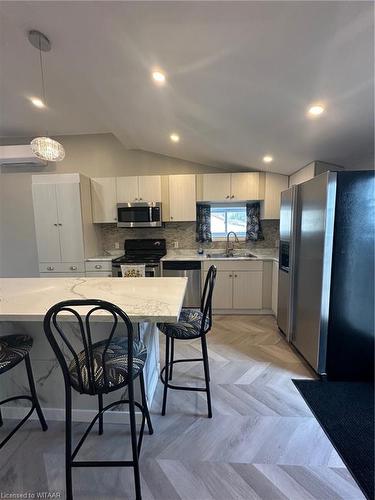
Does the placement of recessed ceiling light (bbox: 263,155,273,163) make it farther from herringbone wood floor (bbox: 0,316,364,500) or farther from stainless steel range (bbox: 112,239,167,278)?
herringbone wood floor (bbox: 0,316,364,500)

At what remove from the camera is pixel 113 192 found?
12.0 ft

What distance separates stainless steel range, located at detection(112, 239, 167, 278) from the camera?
3457 millimetres

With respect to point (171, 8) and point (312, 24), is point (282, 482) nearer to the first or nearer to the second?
point (312, 24)

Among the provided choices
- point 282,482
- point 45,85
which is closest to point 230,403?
point 282,482

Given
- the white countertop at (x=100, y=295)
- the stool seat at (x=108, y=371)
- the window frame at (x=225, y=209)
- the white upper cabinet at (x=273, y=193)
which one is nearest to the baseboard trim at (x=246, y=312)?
the window frame at (x=225, y=209)

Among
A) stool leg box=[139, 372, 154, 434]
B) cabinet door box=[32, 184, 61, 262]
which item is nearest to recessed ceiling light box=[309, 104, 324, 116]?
stool leg box=[139, 372, 154, 434]

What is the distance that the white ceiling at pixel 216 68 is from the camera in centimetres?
127

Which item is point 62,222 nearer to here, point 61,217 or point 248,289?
point 61,217

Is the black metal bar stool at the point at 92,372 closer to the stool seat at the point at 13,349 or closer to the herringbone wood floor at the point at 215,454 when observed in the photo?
the herringbone wood floor at the point at 215,454

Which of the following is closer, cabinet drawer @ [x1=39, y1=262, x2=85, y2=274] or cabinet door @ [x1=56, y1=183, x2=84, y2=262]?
cabinet door @ [x1=56, y1=183, x2=84, y2=262]

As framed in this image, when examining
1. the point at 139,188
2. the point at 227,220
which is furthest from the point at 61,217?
the point at 227,220

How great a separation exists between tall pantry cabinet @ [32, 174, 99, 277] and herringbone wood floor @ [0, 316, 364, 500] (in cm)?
228

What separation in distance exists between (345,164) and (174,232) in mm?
2541

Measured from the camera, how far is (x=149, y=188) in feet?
11.9
